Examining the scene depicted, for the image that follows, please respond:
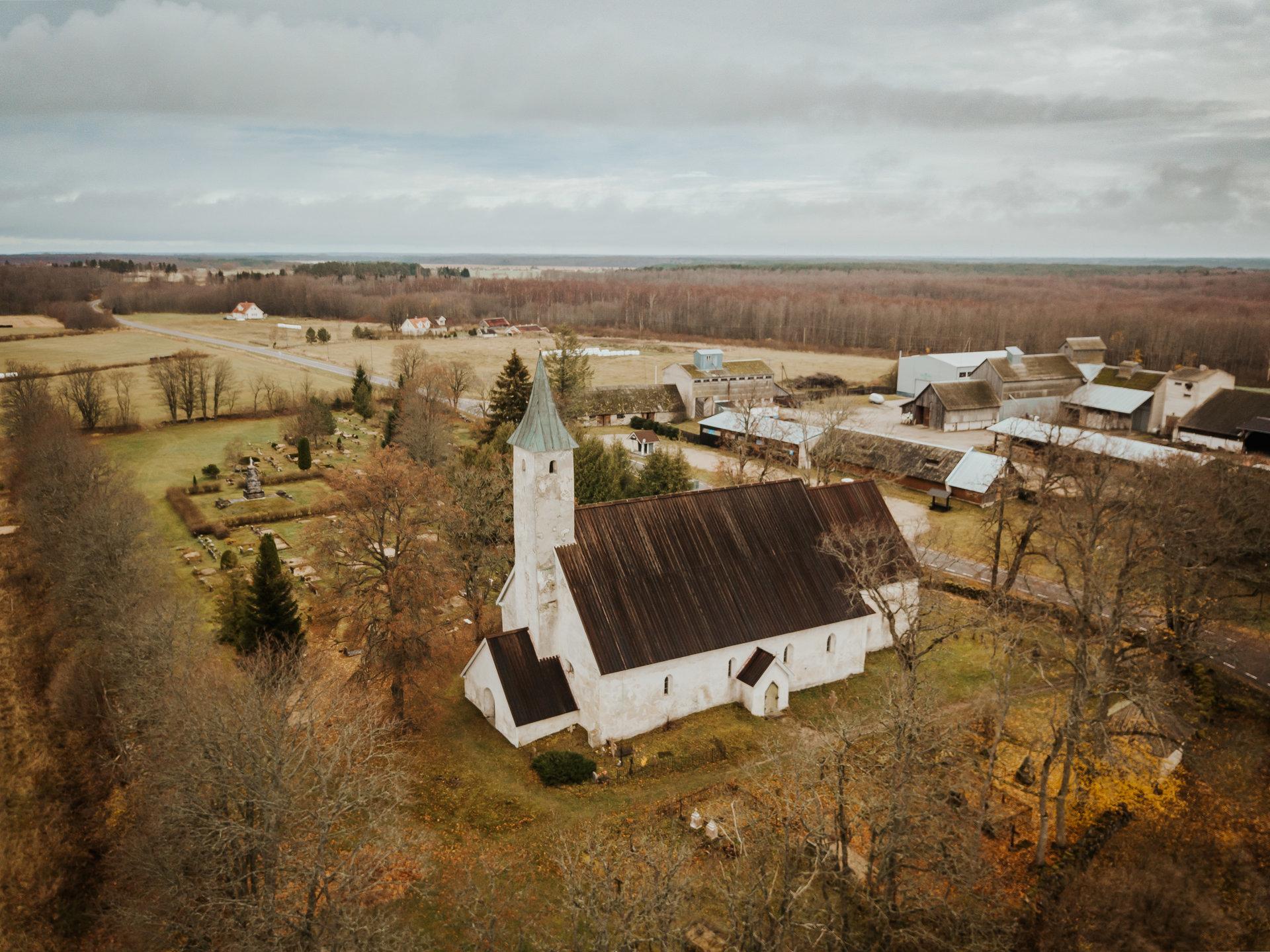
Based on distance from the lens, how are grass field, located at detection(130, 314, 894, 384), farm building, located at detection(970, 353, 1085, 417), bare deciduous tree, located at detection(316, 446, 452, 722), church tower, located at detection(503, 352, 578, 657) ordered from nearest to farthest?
church tower, located at detection(503, 352, 578, 657), bare deciduous tree, located at detection(316, 446, 452, 722), farm building, located at detection(970, 353, 1085, 417), grass field, located at detection(130, 314, 894, 384)

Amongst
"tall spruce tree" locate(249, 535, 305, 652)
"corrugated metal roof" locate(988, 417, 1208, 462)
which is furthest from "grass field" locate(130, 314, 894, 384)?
"tall spruce tree" locate(249, 535, 305, 652)

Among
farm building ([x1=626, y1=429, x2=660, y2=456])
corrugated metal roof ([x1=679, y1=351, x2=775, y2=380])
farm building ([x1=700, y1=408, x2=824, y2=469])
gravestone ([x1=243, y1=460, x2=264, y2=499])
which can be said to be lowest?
gravestone ([x1=243, y1=460, x2=264, y2=499])

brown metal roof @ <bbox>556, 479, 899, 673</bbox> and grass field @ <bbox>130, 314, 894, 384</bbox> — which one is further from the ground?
grass field @ <bbox>130, 314, 894, 384</bbox>

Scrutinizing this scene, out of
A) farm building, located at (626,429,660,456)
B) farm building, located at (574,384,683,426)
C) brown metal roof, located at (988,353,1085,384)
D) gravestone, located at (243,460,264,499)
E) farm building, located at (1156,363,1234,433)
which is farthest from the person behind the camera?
farm building, located at (574,384,683,426)

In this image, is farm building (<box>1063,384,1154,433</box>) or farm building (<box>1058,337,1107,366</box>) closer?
A: farm building (<box>1063,384,1154,433</box>)

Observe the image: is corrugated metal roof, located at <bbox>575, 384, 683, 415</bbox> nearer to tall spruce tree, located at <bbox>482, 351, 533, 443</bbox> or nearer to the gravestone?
tall spruce tree, located at <bbox>482, 351, 533, 443</bbox>

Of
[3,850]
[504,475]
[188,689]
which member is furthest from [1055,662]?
[3,850]

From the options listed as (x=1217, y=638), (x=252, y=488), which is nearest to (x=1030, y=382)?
(x=1217, y=638)
